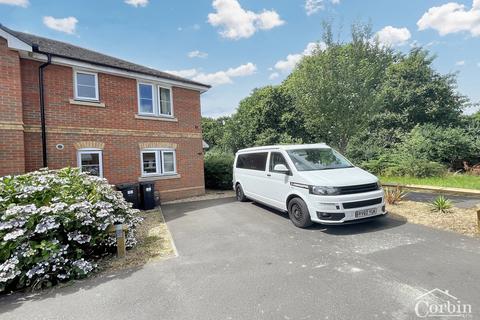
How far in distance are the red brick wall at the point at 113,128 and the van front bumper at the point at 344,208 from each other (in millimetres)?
7085

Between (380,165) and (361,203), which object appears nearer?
(361,203)

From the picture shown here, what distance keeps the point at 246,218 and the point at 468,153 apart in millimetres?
13993

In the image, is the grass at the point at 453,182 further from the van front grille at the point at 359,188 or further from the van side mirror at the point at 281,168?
the van side mirror at the point at 281,168

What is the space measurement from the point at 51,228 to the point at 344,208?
530 centimetres

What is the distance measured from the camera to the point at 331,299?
3.00 m

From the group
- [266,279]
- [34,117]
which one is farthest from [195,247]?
[34,117]

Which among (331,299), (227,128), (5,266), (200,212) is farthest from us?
(227,128)

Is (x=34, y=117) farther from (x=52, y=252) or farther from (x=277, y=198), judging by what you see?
(x=277, y=198)

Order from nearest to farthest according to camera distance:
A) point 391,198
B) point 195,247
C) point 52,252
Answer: point 52,252
point 195,247
point 391,198

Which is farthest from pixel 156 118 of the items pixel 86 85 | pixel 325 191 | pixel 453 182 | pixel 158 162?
pixel 453 182

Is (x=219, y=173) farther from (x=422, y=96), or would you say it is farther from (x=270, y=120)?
(x=422, y=96)

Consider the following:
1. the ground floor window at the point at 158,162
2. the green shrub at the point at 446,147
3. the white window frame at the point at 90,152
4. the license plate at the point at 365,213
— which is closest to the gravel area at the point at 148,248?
the white window frame at the point at 90,152

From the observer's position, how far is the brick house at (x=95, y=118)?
7.14 meters

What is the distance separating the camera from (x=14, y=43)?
703 centimetres
